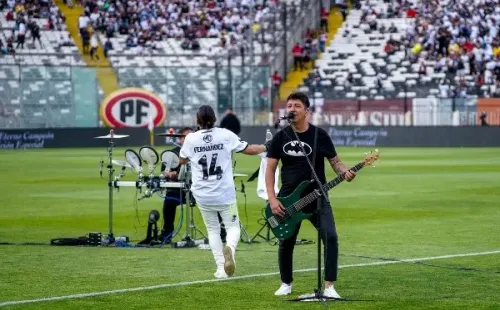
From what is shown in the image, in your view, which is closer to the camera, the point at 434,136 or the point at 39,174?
the point at 39,174

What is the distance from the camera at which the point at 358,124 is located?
6078cm

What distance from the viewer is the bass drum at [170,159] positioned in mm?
18688

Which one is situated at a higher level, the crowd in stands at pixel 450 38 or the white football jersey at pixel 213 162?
the crowd in stands at pixel 450 38

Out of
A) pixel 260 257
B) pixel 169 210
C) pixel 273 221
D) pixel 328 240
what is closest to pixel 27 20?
pixel 169 210

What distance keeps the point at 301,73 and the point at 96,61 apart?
11924 mm

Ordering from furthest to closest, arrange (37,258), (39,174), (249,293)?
1. (39,174)
2. (37,258)
3. (249,293)

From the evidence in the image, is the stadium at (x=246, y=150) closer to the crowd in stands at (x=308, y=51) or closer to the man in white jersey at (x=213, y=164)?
the man in white jersey at (x=213, y=164)

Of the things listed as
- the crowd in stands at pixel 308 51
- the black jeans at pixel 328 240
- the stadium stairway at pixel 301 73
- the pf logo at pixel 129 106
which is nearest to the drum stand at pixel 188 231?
the black jeans at pixel 328 240

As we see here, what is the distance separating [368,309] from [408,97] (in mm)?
48711

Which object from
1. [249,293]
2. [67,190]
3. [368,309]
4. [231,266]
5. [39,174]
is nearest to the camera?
[368,309]

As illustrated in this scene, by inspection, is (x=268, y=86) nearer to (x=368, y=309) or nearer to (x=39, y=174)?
Answer: (x=39, y=174)

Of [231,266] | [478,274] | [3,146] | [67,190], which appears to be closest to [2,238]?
[231,266]

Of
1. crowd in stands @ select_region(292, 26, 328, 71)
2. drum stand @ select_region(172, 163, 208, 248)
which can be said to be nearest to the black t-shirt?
drum stand @ select_region(172, 163, 208, 248)

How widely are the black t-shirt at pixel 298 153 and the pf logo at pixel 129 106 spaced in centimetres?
4676
